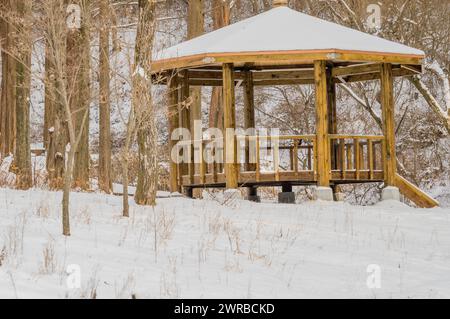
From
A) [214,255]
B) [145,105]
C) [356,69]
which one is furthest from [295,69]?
[214,255]

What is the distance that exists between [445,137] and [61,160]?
17258 mm

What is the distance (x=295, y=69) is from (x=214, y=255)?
1217cm

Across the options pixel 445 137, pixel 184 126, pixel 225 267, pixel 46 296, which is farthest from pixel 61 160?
pixel 445 137

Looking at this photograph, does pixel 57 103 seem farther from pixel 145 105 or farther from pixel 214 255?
pixel 214 255

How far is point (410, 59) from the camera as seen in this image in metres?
17.9

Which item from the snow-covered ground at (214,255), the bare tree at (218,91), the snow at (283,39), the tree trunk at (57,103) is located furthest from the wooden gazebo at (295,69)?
the bare tree at (218,91)

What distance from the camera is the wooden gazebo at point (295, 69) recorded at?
16969 millimetres

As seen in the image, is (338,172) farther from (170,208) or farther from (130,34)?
(130,34)

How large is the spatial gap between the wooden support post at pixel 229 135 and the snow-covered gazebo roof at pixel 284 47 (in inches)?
23.7

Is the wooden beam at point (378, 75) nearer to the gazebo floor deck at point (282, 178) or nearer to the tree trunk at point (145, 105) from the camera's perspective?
the gazebo floor deck at point (282, 178)

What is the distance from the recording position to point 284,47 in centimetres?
1692

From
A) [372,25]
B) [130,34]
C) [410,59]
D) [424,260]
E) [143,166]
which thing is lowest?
[424,260]

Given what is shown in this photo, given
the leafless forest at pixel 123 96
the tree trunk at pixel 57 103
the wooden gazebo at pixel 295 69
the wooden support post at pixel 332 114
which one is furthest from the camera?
the wooden support post at pixel 332 114

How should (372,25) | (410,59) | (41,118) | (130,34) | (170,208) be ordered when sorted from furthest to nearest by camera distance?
1. (130,34)
2. (41,118)
3. (372,25)
4. (410,59)
5. (170,208)
